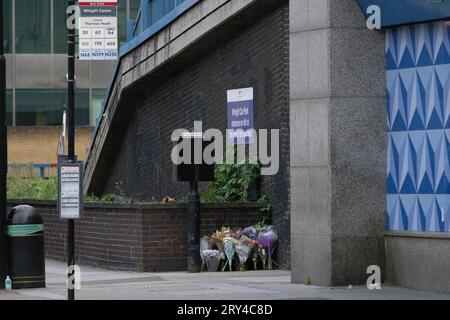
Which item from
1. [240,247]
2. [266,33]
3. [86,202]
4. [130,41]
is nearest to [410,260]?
[240,247]

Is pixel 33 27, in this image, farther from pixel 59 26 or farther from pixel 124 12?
pixel 124 12

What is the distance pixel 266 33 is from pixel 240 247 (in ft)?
13.1

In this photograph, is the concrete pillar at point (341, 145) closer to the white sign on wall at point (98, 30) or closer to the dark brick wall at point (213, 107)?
the white sign on wall at point (98, 30)

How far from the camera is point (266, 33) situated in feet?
66.9

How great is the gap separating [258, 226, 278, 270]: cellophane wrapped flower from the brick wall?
2.11 feet

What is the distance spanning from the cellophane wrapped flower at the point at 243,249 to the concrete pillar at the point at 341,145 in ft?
10.1

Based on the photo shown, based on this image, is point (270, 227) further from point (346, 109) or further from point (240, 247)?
point (346, 109)

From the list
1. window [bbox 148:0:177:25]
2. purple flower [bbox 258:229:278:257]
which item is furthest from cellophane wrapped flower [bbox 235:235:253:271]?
window [bbox 148:0:177:25]

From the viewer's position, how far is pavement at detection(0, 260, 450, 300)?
14.9 meters

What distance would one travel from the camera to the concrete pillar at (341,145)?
52.5 feet

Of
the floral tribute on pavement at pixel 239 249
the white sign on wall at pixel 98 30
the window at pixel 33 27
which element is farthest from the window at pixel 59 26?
the white sign on wall at pixel 98 30

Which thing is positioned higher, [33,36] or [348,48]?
[33,36]

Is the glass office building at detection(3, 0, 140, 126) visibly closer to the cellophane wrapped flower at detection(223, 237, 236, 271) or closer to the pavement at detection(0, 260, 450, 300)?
the cellophane wrapped flower at detection(223, 237, 236, 271)

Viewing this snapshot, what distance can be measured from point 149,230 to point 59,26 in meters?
33.6
